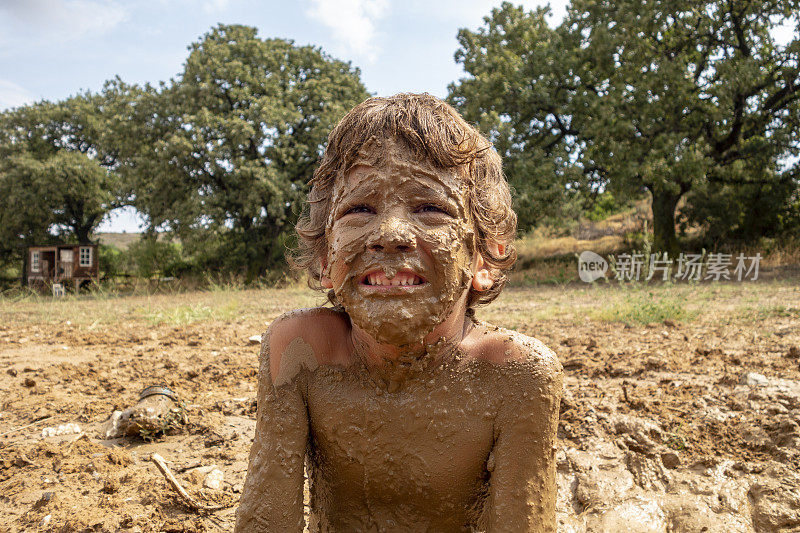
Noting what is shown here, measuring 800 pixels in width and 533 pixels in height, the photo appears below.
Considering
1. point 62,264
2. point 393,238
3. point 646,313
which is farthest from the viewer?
point 62,264

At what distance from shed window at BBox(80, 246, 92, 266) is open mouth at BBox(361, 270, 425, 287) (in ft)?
65.9

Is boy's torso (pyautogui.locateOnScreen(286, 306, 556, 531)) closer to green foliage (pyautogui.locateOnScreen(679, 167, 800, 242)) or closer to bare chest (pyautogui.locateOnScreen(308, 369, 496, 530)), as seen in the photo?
bare chest (pyautogui.locateOnScreen(308, 369, 496, 530))

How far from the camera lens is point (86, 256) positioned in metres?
18.5

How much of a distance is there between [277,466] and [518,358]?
768 mm

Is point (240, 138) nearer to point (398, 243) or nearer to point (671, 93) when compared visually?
point (671, 93)

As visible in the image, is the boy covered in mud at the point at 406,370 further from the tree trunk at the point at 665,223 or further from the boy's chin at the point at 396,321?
the tree trunk at the point at 665,223

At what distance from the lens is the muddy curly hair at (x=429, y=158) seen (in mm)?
1525

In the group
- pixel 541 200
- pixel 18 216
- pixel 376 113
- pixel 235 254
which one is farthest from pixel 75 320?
pixel 18 216

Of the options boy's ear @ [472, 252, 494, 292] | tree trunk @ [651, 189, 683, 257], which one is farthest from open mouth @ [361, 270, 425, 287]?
tree trunk @ [651, 189, 683, 257]

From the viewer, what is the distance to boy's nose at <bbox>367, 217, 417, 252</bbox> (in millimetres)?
1357

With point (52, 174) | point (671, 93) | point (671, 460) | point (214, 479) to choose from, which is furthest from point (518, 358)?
point (52, 174)

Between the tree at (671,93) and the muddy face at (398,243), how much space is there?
12207mm

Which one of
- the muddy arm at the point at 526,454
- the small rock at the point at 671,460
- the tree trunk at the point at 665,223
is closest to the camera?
the muddy arm at the point at 526,454

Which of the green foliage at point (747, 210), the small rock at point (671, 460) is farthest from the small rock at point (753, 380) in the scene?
the green foliage at point (747, 210)
